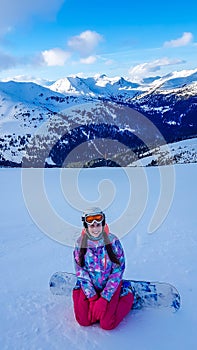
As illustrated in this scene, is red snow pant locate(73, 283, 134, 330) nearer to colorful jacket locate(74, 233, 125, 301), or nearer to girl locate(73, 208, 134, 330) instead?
girl locate(73, 208, 134, 330)

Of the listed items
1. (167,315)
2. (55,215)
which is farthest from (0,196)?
(167,315)

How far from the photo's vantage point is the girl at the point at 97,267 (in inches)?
187

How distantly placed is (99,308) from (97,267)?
A: 57 cm

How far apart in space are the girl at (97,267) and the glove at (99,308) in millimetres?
79

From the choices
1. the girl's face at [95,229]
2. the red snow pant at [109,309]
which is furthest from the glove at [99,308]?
the girl's face at [95,229]

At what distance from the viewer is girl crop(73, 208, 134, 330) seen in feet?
15.6

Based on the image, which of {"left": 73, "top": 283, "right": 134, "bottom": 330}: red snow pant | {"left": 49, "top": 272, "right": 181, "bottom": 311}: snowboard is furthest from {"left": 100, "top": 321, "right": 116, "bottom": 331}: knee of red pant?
{"left": 49, "top": 272, "right": 181, "bottom": 311}: snowboard

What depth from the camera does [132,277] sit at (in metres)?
6.50

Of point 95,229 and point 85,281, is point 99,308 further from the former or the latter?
point 95,229

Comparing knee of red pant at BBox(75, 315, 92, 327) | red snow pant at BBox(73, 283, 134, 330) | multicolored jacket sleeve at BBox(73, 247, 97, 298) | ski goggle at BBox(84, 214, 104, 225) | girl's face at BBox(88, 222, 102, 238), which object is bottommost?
knee of red pant at BBox(75, 315, 92, 327)

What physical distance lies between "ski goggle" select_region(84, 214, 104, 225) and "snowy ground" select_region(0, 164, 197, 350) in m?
1.40

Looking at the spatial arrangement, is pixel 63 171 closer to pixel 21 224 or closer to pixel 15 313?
pixel 21 224

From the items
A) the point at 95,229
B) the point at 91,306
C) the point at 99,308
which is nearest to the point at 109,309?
the point at 99,308

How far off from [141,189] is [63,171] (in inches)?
264
